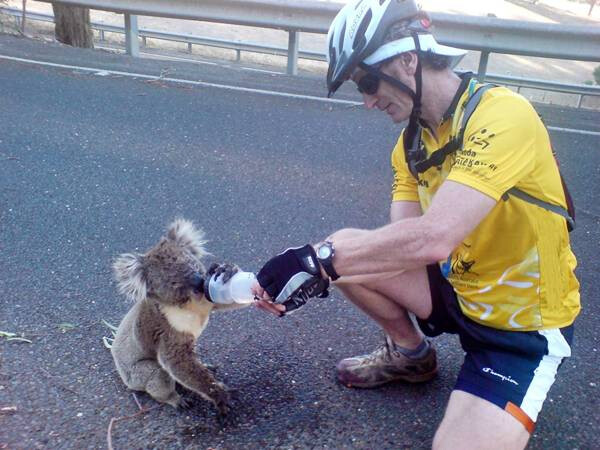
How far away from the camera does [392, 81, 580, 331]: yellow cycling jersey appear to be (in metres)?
2.36

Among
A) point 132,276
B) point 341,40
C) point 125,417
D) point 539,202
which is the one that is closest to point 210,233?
point 132,276

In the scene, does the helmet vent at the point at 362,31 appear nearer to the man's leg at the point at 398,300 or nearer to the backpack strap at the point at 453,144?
the backpack strap at the point at 453,144

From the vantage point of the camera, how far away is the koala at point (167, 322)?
2.85m

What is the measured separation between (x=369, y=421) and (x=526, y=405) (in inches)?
30.1

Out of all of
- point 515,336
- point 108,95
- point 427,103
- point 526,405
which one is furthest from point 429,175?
point 108,95

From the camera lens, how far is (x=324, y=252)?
2486 millimetres

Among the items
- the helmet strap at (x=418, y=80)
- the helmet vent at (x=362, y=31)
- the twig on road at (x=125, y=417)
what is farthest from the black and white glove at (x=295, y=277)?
the twig on road at (x=125, y=417)

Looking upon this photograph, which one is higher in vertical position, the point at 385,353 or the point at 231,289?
the point at 231,289

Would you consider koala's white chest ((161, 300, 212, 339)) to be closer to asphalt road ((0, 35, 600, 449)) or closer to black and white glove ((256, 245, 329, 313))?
asphalt road ((0, 35, 600, 449))

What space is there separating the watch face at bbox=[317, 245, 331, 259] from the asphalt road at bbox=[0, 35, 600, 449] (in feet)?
2.93

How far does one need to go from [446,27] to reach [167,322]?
678 cm

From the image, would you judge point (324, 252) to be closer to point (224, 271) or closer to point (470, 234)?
point (224, 271)

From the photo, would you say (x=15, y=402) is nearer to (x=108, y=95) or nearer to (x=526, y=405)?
(x=526, y=405)

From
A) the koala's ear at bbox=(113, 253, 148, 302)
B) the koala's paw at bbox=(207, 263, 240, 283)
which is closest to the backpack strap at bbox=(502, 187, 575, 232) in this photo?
the koala's paw at bbox=(207, 263, 240, 283)
